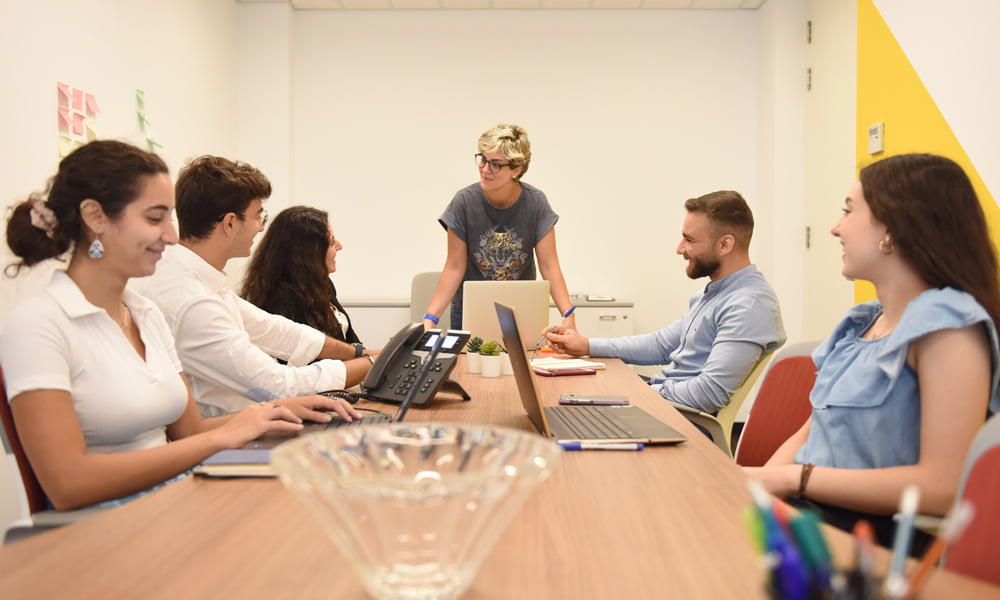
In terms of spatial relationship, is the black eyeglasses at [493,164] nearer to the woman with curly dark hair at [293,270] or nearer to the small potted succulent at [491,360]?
the woman with curly dark hair at [293,270]

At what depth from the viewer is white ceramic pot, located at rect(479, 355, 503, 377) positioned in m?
2.24

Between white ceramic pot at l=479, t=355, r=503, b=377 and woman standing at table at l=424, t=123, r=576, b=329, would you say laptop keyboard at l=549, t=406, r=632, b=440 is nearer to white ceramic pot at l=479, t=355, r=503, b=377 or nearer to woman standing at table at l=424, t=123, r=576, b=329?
white ceramic pot at l=479, t=355, r=503, b=377

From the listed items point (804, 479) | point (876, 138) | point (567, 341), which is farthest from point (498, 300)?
point (876, 138)

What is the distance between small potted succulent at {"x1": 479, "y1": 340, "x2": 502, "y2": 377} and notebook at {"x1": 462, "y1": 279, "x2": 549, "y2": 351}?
0.52 meters

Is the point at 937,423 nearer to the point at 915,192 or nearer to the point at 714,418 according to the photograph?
the point at 915,192

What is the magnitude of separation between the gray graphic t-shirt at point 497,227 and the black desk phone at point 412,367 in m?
1.45

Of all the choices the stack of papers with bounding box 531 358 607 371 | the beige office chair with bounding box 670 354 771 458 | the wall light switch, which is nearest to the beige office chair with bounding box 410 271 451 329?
the stack of papers with bounding box 531 358 607 371

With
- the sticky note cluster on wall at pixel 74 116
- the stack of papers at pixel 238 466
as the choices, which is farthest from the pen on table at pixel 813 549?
the sticky note cluster on wall at pixel 74 116

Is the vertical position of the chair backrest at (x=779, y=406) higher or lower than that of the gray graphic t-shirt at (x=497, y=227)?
lower

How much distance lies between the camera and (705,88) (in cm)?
519

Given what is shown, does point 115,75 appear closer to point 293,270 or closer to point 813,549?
point 293,270

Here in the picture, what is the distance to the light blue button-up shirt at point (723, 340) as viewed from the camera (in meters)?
2.31

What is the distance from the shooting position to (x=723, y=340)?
236 centimetres

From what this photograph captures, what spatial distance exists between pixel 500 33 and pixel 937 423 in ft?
14.8
